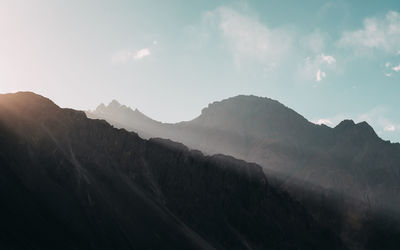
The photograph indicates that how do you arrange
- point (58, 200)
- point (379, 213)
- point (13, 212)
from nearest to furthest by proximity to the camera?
1. point (13, 212)
2. point (58, 200)
3. point (379, 213)

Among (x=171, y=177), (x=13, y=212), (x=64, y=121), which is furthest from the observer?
(x=171, y=177)

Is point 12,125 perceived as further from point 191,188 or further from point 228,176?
point 228,176

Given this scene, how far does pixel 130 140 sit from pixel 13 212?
59073 mm

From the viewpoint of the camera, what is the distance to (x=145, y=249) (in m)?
74.1

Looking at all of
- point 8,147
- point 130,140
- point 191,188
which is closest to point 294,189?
point 191,188

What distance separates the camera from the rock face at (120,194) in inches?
2544

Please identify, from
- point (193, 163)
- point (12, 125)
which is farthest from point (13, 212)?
point (193, 163)

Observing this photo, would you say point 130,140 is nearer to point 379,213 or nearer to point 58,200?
point 58,200

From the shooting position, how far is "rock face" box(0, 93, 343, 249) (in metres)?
64.6

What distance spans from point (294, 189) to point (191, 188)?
7510 cm

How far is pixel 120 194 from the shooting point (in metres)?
86.9

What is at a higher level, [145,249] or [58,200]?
[58,200]

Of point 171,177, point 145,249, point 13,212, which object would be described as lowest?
point 145,249

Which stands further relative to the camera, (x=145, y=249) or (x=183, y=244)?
(x=183, y=244)
